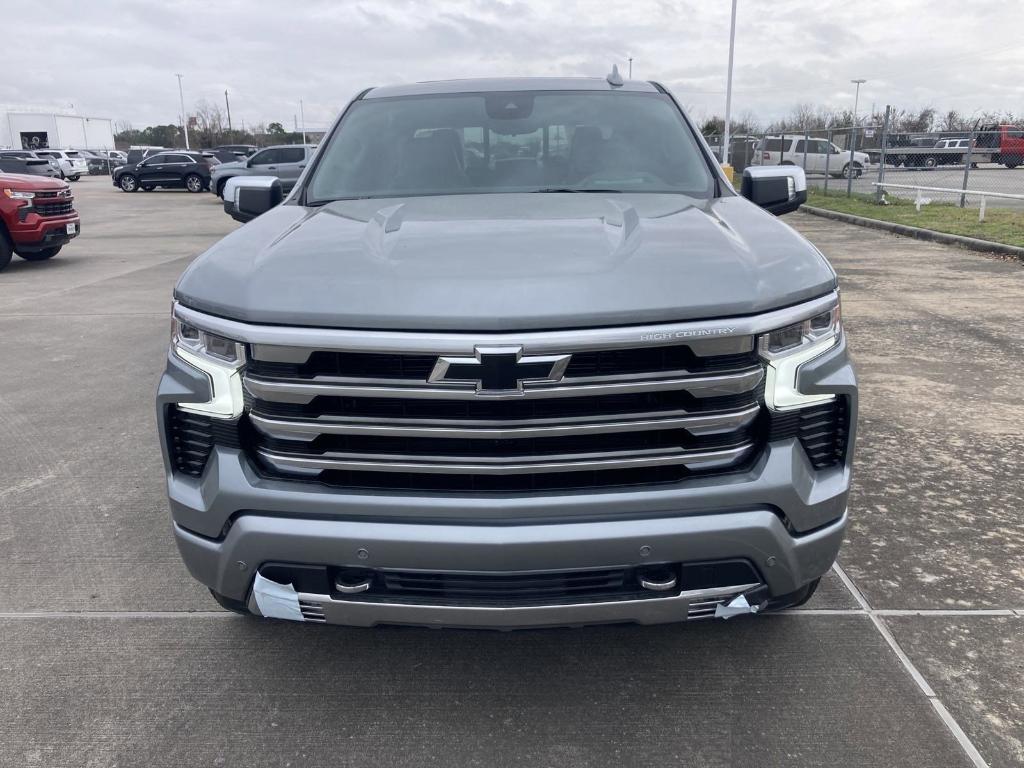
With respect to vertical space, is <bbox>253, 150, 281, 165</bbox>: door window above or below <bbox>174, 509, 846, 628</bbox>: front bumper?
above

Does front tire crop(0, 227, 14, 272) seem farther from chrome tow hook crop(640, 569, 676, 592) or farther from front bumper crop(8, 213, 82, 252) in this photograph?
chrome tow hook crop(640, 569, 676, 592)

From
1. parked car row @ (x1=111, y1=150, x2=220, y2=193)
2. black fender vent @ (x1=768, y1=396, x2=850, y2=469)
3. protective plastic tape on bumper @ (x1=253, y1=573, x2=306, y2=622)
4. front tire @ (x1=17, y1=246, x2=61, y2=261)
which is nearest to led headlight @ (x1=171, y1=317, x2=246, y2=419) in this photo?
protective plastic tape on bumper @ (x1=253, y1=573, x2=306, y2=622)

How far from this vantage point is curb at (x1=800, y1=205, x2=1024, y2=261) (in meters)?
11.4

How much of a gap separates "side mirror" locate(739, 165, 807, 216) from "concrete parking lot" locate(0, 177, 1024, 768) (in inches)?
53.9

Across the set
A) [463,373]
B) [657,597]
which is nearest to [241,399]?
[463,373]

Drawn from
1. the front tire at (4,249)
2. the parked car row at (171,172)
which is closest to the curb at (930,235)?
the front tire at (4,249)

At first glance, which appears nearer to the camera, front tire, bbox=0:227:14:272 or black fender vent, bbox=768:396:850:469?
black fender vent, bbox=768:396:850:469

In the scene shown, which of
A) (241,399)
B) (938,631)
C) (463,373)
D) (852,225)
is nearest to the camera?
(463,373)

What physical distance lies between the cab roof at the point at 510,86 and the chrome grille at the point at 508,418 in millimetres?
2236

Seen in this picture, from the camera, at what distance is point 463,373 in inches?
80.0

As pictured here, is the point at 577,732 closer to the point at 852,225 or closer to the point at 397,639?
the point at 397,639

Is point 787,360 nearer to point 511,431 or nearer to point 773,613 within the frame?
point 511,431

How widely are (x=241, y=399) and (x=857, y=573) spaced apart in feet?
7.72

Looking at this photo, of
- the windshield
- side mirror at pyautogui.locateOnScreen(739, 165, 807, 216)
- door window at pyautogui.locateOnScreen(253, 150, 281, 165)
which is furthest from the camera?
door window at pyautogui.locateOnScreen(253, 150, 281, 165)
